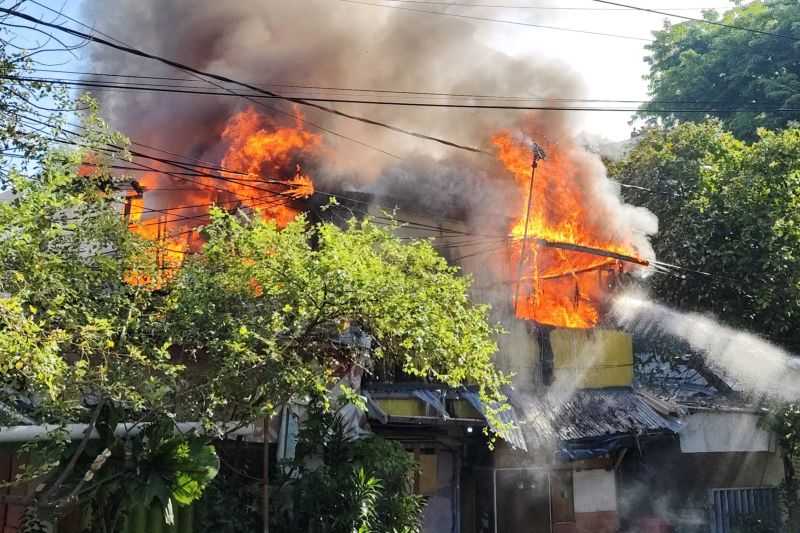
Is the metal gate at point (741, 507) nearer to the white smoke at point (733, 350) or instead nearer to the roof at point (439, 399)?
the white smoke at point (733, 350)

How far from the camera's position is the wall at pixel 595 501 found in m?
13.9

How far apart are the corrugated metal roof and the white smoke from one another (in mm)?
2570

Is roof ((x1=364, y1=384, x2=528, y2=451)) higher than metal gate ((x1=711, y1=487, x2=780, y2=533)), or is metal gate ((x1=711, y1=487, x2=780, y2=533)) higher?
roof ((x1=364, y1=384, x2=528, y2=451))

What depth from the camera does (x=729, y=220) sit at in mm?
14859

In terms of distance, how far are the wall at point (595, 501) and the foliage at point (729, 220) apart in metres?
4.64

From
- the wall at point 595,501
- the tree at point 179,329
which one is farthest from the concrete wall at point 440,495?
the tree at point 179,329

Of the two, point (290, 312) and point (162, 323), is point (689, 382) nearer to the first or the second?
point (290, 312)

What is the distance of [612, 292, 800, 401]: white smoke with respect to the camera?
1542 centimetres

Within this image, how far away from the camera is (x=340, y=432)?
31.0 ft

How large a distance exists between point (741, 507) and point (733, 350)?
3.42 meters

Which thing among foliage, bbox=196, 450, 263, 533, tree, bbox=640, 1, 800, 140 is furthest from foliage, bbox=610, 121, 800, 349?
foliage, bbox=196, 450, 263, 533

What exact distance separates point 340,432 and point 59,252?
4.30 m

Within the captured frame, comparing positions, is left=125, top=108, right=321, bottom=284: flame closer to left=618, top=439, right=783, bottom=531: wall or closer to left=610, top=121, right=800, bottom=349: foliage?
left=610, top=121, right=800, bottom=349: foliage

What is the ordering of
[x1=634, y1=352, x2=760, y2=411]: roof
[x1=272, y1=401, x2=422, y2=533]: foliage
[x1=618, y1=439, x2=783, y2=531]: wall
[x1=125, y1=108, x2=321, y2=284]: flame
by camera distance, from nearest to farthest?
[x1=272, y1=401, x2=422, y2=533]: foliage
[x1=618, y1=439, x2=783, y2=531]: wall
[x1=634, y1=352, x2=760, y2=411]: roof
[x1=125, y1=108, x2=321, y2=284]: flame
